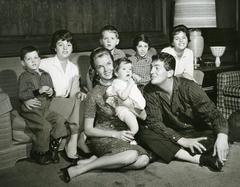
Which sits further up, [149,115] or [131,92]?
[131,92]

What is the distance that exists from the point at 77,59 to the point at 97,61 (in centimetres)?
97

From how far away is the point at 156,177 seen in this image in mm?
2279

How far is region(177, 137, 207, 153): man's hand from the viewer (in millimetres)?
2350

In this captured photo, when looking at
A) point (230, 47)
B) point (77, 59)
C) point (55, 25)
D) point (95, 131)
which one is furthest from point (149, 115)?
point (230, 47)

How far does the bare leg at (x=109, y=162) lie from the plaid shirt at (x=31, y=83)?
712mm

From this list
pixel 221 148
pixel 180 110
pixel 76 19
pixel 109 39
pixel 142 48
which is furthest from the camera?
pixel 76 19

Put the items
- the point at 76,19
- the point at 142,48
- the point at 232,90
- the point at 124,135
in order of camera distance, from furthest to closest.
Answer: the point at 76,19 < the point at 232,90 < the point at 142,48 < the point at 124,135

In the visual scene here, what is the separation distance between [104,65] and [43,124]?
2.08ft

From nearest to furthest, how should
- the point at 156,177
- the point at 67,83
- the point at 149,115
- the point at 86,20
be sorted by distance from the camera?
the point at 156,177
the point at 149,115
the point at 67,83
the point at 86,20

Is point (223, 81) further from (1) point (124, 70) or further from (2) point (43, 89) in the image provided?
(2) point (43, 89)

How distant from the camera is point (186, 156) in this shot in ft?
8.10

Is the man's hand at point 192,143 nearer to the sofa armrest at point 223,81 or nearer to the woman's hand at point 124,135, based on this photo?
the woman's hand at point 124,135

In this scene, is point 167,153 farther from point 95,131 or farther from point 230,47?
point 230,47

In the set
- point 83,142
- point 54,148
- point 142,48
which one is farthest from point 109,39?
point 54,148
